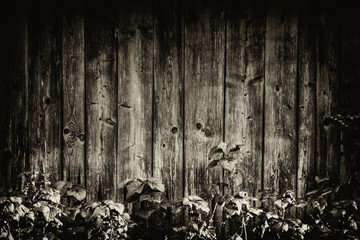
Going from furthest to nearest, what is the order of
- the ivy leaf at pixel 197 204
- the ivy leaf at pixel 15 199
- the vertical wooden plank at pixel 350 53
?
the vertical wooden plank at pixel 350 53
the ivy leaf at pixel 197 204
the ivy leaf at pixel 15 199

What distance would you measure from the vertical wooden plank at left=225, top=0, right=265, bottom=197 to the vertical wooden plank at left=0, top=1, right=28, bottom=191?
139cm

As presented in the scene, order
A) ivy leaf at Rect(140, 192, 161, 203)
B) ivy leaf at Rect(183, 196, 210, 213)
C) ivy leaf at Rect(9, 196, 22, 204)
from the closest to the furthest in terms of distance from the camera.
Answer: ivy leaf at Rect(9, 196, 22, 204)
ivy leaf at Rect(183, 196, 210, 213)
ivy leaf at Rect(140, 192, 161, 203)

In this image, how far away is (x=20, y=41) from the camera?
2576mm

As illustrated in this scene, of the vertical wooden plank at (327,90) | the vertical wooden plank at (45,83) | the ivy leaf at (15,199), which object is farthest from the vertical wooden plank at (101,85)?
the vertical wooden plank at (327,90)

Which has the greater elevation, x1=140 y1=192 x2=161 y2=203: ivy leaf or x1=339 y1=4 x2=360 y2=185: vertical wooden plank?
x1=339 y1=4 x2=360 y2=185: vertical wooden plank

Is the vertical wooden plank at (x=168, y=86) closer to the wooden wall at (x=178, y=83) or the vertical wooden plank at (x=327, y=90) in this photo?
the wooden wall at (x=178, y=83)

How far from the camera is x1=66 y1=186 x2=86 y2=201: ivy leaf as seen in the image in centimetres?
238

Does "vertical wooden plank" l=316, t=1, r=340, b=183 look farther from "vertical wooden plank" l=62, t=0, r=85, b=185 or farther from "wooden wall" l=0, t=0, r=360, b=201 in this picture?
"vertical wooden plank" l=62, t=0, r=85, b=185

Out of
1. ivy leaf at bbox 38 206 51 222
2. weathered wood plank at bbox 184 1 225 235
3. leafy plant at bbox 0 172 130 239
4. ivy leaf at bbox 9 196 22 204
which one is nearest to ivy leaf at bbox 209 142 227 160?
weathered wood plank at bbox 184 1 225 235

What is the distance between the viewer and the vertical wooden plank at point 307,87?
256 cm

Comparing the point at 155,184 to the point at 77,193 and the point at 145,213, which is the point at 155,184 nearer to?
the point at 145,213

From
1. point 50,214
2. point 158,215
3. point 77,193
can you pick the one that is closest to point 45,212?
point 50,214

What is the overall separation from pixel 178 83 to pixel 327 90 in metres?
1.01

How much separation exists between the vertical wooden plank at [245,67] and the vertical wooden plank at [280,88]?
0.05 m
